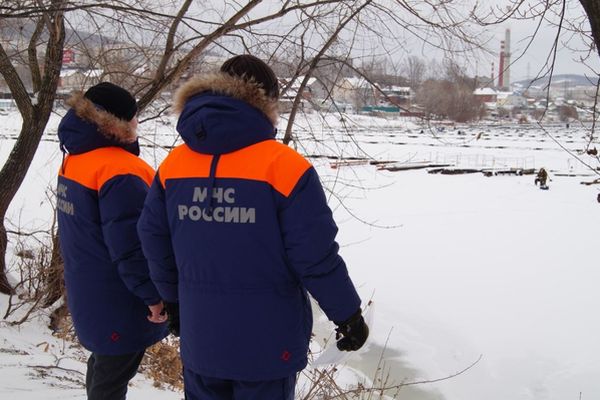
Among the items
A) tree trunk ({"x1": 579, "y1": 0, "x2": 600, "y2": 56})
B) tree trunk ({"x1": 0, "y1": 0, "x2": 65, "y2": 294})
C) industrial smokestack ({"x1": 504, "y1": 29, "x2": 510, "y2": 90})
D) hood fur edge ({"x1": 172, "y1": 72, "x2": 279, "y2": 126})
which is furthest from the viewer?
tree trunk ({"x1": 0, "y1": 0, "x2": 65, "y2": 294})

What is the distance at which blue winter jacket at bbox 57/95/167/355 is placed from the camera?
7.09 ft

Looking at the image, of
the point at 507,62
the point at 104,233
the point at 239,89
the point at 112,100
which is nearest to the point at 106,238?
the point at 104,233

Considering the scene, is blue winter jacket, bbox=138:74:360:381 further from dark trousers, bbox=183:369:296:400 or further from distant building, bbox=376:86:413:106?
distant building, bbox=376:86:413:106

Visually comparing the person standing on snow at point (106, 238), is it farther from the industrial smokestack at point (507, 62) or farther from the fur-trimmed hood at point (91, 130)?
the industrial smokestack at point (507, 62)

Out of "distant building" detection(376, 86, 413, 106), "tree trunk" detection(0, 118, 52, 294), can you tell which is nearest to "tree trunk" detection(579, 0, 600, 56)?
"distant building" detection(376, 86, 413, 106)

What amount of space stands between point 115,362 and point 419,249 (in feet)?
46.2

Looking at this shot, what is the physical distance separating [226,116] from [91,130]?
822mm

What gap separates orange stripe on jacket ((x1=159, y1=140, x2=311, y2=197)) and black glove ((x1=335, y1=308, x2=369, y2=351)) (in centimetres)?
48

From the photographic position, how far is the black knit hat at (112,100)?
7.68ft

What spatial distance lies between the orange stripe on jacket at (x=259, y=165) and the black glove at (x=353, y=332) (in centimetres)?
48

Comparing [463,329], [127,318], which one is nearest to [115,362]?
[127,318]

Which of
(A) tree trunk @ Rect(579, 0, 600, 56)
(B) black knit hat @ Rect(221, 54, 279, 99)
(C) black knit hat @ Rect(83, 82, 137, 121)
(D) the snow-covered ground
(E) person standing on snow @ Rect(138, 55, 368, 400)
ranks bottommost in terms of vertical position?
(D) the snow-covered ground

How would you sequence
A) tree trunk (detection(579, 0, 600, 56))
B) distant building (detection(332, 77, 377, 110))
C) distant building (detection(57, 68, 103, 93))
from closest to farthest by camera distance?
tree trunk (detection(579, 0, 600, 56)) < distant building (detection(332, 77, 377, 110)) < distant building (detection(57, 68, 103, 93))

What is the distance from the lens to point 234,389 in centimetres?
185
